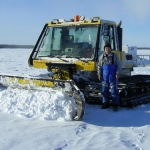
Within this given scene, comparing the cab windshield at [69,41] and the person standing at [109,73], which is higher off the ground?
the cab windshield at [69,41]

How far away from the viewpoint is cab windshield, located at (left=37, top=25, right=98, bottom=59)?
6543 mm

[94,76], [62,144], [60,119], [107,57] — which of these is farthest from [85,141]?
[94,76]

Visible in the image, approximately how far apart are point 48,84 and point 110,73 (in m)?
1.34

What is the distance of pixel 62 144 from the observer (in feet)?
13.2

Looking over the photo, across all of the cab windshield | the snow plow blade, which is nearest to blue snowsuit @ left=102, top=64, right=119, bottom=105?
the cab windshield

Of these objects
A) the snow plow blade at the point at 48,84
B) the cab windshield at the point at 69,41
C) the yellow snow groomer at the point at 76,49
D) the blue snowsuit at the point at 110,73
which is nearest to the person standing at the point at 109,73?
the blue snowsuit at the point at 110,73

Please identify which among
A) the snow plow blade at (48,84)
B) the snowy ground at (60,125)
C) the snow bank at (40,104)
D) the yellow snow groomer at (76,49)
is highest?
the yellow snow groomer at (76,49)

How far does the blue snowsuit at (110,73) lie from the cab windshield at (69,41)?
0.49 meters

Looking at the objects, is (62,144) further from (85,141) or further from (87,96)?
(87,96)

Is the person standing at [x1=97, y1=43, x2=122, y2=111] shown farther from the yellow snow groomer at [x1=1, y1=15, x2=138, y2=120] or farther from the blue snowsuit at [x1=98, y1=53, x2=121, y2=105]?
the yellow snow groomer at [x1=1, y1=15, x2=138, y2=120]

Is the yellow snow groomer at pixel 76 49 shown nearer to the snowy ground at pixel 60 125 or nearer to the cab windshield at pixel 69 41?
the cab windshield at pixel 69 41

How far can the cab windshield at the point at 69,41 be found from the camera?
6.54 m

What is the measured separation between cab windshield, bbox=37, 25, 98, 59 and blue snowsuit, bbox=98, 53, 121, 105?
49cm

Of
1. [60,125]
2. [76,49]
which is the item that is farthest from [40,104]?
[76,49]
